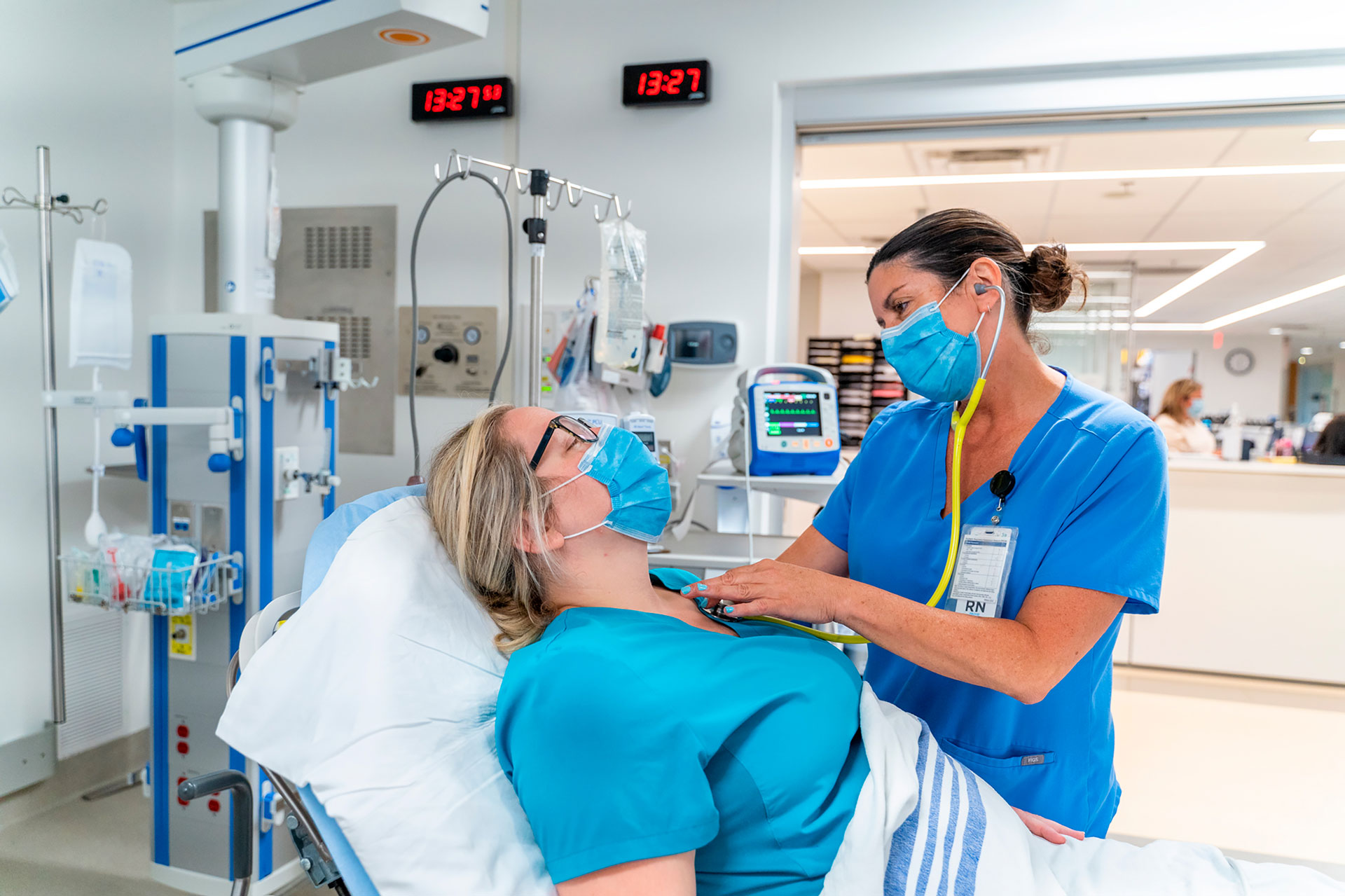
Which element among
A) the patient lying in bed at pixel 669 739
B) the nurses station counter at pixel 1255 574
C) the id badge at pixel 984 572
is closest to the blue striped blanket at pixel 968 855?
the patient lying in bed at pixel 669 739

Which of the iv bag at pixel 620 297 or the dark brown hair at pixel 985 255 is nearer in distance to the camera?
the dark brown hair at pixel 985 255

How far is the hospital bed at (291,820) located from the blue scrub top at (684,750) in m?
0.19

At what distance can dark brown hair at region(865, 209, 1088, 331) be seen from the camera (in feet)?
4.32

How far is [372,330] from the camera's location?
321 cm

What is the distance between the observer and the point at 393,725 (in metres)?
0.95

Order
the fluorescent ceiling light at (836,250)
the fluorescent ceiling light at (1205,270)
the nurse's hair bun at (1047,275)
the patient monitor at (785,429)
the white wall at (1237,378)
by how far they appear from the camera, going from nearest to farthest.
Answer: the nurse's hair bun at (1047,275) → the patient monitor at (785,429) → the white wall at (1237,378) → the fluorescent ceiling light at (1205,270) → the fluorescent ceiling light at (836,250)

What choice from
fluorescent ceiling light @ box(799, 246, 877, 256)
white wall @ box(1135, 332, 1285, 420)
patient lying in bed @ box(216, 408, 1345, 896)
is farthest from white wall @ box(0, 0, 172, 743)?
white wall @ box(1135, 332, 1285, 420)

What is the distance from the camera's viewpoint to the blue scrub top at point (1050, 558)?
116cm

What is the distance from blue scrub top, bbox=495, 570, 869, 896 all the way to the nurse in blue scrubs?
96 millimetres

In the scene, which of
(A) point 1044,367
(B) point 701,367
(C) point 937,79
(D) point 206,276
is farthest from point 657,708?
(D) point 206,276

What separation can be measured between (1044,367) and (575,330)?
1571mm

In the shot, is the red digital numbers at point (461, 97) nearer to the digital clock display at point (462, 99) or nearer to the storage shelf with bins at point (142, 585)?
the digital clock display at point (462, 99)

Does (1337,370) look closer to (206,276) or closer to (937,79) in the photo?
(937,79)

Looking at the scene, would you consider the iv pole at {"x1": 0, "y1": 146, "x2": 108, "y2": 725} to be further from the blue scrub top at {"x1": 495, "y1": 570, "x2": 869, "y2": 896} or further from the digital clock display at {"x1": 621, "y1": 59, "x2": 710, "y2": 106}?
the blue scrub top at {"x1": 495, "y1": 570, "x2": 869, "y2": 896}
